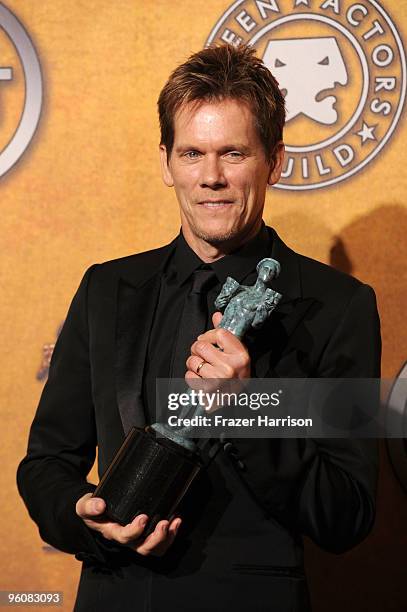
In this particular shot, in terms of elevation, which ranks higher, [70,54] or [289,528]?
[70,54]

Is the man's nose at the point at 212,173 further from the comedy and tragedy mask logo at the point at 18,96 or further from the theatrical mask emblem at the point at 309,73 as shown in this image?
the comedy and tragedy mask logo at the point at 18,96

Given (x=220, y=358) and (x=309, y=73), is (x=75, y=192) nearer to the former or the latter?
A: (x=309, y=73)

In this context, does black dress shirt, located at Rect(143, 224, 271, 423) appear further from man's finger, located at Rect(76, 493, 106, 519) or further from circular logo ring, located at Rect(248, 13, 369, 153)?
circular logo ring, located at Rect(248, 13, 369, 153)

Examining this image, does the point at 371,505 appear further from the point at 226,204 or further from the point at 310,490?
the point at 226,204

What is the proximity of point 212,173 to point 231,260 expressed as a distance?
118mm

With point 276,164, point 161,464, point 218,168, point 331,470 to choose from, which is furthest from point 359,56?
point 161,464

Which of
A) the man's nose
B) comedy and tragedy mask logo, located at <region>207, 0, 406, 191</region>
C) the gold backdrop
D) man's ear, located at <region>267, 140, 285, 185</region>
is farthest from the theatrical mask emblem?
the man's nose

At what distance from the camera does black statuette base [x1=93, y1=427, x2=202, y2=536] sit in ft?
3.07

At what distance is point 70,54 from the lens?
5.37 feet

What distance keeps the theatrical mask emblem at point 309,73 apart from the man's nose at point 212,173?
491 mm

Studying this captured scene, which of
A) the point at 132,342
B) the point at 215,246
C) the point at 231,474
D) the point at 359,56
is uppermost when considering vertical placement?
the point at 359,56

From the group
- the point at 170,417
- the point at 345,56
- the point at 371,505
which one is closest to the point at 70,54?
the point at 345,56

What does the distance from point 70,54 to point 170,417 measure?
84 centimetres

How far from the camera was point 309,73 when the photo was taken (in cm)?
157
